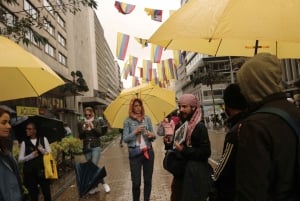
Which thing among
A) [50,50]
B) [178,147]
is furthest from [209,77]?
[178,147]

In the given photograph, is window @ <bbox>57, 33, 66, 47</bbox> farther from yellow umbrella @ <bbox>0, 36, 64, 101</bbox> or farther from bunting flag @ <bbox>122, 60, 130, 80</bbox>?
yellow umbrella @ <bbox>0, 36, 64, 101</bbox>

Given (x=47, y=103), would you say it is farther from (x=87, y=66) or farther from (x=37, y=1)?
(x=87, y=66)

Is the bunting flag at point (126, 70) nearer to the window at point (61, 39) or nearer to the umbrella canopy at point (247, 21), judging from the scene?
the window at point (61, 39)

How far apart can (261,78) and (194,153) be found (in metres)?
2.21

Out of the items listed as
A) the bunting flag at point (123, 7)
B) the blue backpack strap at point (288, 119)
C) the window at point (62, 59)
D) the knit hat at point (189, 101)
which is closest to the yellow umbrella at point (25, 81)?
the knit hat at point (189, 101)

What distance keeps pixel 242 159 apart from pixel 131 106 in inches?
178

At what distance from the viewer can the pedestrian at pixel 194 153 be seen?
4.11 m

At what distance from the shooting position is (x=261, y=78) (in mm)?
2031

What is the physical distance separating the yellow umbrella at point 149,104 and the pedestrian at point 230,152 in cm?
480

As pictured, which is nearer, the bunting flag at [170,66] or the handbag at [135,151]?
the handbag at [135,151]

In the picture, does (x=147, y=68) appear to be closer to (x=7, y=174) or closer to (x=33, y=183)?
(x=33, y=183)

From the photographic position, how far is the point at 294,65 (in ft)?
120

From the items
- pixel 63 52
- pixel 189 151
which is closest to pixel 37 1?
pixel 63 52

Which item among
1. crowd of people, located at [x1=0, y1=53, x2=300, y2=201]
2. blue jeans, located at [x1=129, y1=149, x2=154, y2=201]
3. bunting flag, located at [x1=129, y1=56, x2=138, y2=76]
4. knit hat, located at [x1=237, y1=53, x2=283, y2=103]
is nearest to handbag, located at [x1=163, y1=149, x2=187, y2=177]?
crowd of people, located at [x1=0, y1=53, x2=300, y2=201]
